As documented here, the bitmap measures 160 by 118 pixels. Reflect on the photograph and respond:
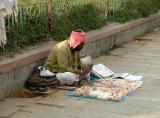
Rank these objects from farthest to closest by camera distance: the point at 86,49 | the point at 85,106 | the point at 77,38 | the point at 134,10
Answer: the point at 134,10, the point at 86,49, the point at 77,38, the point at 85,106

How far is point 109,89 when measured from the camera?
693 centimetres

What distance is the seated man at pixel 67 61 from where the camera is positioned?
7125 mm

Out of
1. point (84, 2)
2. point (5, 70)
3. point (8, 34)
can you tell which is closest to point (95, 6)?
point (84, 2)

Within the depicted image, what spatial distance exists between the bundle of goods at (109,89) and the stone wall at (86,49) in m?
0.90

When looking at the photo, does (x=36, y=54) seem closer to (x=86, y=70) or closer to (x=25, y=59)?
(x=25, y=59)

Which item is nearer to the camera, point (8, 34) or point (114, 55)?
point (8, 34)

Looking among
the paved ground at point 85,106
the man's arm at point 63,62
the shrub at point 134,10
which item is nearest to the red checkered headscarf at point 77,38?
the man's arm at point 63,62

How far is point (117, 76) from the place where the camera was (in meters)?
7.82

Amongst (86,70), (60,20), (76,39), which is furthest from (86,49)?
(76,39)

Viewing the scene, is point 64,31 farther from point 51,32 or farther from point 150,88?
point 150,88

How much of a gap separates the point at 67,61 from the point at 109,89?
859 mm

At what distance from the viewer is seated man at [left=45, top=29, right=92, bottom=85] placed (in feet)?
23.4

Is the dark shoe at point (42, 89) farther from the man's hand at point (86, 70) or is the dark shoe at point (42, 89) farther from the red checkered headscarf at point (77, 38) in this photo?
the red checkered headscarf at point (77, 38)

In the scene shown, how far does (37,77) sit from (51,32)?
185cm
